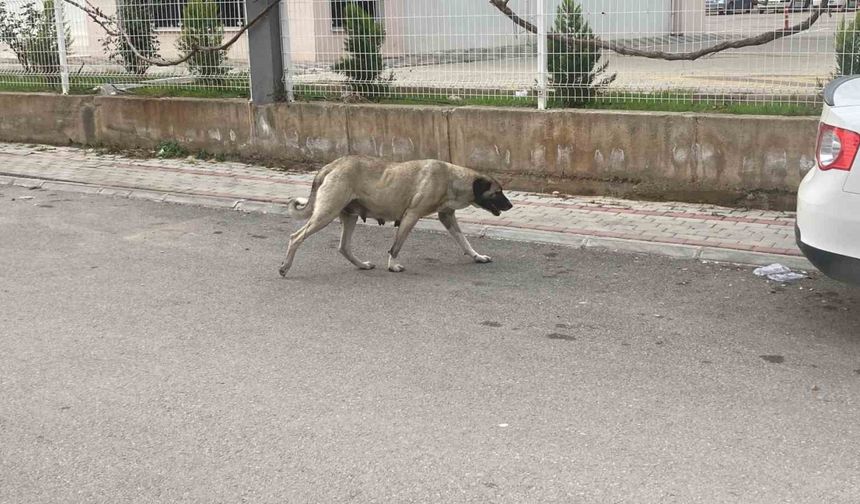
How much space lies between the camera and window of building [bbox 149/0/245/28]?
12.2m

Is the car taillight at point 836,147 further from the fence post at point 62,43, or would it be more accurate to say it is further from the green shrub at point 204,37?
the fence post at point 62,43

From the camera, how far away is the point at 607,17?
9.80 metres

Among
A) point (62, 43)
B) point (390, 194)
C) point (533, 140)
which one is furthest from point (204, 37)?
point (390, 194)

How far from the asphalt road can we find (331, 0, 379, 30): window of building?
3919 mm

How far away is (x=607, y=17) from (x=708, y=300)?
155 inches

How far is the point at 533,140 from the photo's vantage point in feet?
33.2

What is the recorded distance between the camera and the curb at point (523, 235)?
303 inches

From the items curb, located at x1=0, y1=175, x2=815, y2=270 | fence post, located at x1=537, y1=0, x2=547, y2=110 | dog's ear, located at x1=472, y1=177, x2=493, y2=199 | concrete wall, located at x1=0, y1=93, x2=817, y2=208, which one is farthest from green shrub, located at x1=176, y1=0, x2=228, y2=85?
dog's ear, located at x1=472, y1=177, x2=493, y2=199

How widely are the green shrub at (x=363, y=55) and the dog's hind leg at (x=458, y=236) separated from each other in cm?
383

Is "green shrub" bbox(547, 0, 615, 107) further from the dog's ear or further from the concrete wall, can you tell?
the dog's ear

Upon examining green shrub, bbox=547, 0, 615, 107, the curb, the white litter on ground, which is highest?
green shrub, bbox=547, 0, 615, 107

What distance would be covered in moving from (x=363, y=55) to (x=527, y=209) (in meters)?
2.98

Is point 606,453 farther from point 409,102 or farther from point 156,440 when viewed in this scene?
point 409,102

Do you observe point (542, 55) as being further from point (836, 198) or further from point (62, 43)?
point (62, 43)
